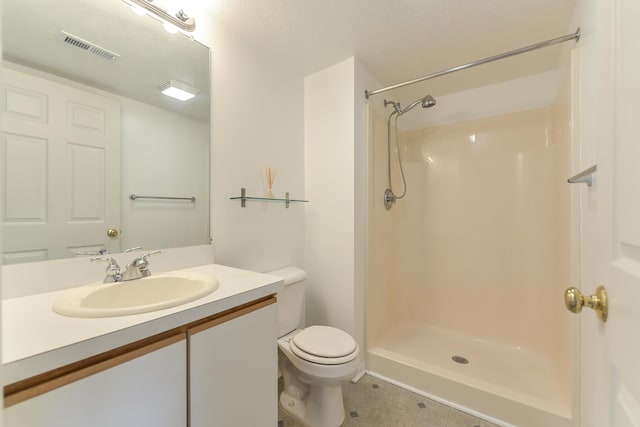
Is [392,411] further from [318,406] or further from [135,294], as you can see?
[135,294]

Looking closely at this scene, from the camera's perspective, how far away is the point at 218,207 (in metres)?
1.47

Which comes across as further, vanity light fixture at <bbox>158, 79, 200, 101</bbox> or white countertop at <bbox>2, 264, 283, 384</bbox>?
vanity light fixture at <bbox>158, 79, 200, 101</bbox>

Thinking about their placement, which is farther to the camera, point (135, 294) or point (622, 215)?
point (135, 294)

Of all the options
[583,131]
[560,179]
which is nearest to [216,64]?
[583,131]

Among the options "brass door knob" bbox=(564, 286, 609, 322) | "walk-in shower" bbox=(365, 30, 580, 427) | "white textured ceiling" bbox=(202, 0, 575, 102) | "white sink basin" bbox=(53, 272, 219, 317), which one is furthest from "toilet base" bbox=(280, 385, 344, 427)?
"white textured ceiling" bbox=(202, 0, 575, 102)

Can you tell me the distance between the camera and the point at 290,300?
5.25 ft

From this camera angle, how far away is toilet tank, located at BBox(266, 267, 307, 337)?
1546 millimetres

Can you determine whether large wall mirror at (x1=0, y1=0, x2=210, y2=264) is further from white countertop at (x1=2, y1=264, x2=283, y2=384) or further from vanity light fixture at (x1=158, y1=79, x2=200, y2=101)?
white countertop at (x1=2, y1=264, x2=283, y2=384)

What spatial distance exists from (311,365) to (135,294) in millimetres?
840

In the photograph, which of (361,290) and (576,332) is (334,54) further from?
(576,332)

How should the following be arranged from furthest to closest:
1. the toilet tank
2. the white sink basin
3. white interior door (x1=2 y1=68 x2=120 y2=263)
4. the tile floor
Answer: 1. the toilet tank
2. the tile floor
3. white interior door (x1=2 y1=68 x2=120 y2=263)
4. the white sink basin

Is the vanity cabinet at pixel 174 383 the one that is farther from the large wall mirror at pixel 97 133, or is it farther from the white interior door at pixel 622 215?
the white interior door at pixel 622 215

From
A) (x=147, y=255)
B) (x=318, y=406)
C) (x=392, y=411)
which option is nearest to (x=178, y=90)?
(x=147, y=255)

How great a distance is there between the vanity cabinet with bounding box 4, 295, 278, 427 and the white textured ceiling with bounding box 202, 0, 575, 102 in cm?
145
